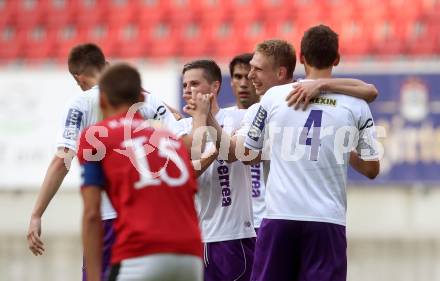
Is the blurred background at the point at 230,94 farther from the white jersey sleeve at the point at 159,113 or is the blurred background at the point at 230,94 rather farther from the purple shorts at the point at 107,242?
the purple shorts at the point at 107,242

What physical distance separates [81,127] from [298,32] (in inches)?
489

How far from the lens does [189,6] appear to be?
63.6ft

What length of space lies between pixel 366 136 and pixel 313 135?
0.36 meters

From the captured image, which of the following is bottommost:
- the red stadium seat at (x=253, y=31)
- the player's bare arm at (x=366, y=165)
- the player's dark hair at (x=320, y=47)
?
the player's bare arm at (x=366, y=165)

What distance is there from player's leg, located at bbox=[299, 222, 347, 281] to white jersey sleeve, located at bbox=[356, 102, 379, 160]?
20.8 inches

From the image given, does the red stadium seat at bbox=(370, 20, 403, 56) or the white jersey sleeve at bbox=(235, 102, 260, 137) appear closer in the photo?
the white jersey sleeve at bbox=(235, 102, 260, 137)

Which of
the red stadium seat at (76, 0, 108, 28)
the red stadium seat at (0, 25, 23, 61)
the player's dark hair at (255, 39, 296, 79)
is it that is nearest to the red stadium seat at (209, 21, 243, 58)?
the red stadium seat at (76, 0, 108, 28)

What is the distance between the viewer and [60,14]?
19656 mm

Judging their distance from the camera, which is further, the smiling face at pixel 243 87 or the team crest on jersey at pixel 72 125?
the smiling face at pixel 243 87

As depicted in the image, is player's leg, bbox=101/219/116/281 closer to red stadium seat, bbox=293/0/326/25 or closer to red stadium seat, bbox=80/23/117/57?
red stadium seat, bbox=80/23/117/57

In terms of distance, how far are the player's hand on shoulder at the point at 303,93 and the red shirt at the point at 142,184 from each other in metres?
1.32

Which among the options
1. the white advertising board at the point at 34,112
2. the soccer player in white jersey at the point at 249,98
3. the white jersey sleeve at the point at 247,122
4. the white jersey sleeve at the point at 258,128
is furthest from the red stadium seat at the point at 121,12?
the white jersey sleeve at the point at 258,128

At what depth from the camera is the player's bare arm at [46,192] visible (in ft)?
20.9

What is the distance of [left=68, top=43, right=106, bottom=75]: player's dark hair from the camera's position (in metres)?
6.62
